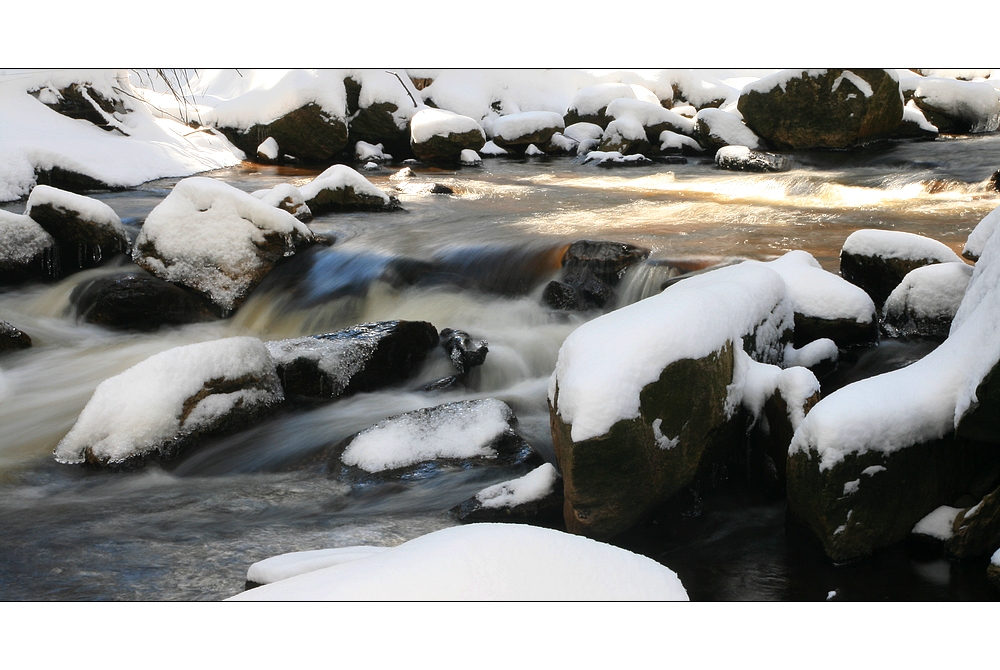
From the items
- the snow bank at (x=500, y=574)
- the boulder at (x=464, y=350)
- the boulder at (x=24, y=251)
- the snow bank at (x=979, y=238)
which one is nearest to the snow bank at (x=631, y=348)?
the snow bank at (x=500, y=574)

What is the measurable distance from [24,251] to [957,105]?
10.3m

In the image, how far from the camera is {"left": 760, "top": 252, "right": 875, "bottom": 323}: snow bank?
338 centimetres

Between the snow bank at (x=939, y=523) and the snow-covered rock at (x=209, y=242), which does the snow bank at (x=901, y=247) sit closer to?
the snow bank at (x=939, y=523)

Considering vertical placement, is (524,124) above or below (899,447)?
above

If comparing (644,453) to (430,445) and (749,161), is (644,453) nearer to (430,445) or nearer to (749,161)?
(430,445)

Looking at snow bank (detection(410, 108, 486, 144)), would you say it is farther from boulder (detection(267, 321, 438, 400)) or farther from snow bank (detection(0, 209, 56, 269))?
boulder (detection(267, 321, 438, 400))

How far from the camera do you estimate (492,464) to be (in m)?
3.01

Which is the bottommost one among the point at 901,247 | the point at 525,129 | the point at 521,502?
the point at 521,502

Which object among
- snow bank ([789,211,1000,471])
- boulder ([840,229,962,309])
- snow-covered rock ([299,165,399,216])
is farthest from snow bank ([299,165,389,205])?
snow bank ([789,211,1000,471])

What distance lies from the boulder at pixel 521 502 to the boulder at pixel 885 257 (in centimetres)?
226

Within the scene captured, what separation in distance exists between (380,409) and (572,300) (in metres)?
1.49

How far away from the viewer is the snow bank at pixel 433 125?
36.0 feet

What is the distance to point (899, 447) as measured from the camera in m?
2.20

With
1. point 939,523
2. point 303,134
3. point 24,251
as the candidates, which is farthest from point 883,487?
point 303,134
